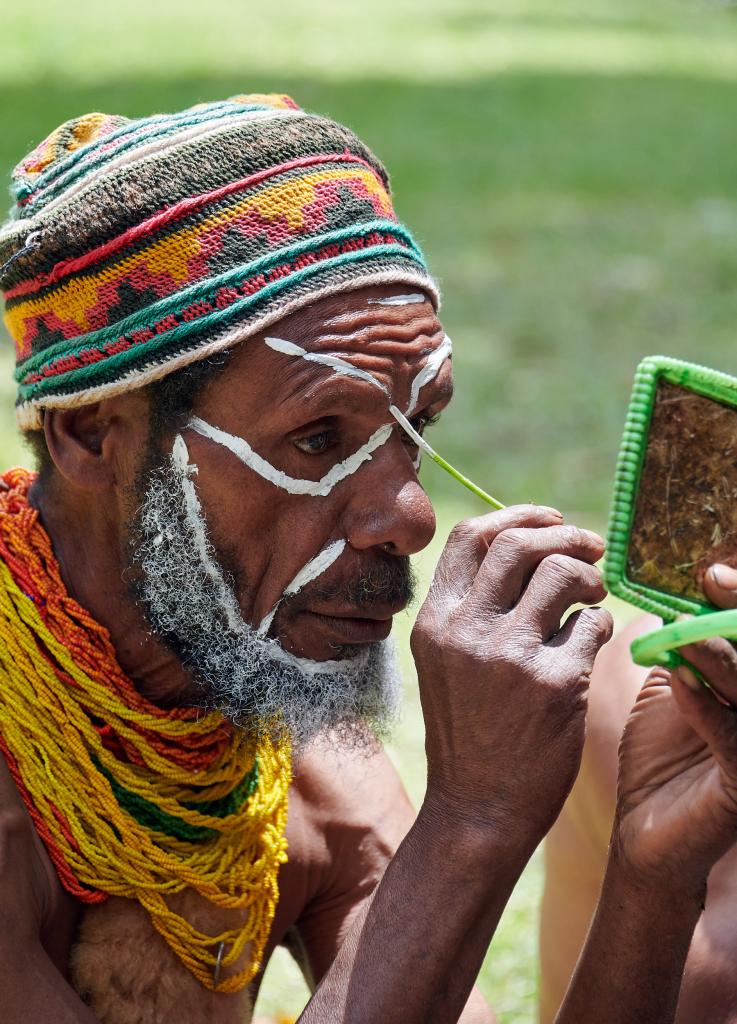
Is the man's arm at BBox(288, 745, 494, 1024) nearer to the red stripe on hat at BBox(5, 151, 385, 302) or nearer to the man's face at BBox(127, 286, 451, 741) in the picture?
the man's face at BBox(127, 286, 451, 741)

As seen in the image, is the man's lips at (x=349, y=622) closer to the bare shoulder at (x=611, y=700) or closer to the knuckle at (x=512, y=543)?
the knuckle at (x=512, y=543)

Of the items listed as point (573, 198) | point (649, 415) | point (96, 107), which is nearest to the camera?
point (649, 415)

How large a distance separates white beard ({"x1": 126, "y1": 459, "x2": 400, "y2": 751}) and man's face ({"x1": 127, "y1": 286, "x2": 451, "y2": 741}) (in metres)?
0.01

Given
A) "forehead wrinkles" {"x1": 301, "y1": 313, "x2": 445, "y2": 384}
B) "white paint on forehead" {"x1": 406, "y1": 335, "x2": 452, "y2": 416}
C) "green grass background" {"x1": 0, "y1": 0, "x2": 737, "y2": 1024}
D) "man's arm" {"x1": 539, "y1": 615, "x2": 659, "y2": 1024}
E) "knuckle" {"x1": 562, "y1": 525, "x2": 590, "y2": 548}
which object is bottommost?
"green grass background" {"x1": 0, "y1": 0, "x2": 737, "y2": 1024}

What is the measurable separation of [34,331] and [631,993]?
180cm

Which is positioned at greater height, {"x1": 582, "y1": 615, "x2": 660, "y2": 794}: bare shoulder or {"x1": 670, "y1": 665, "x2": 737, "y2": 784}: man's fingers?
{"x1": 670, "y1": 665, "x2": 737, "y2": 784}: man's fingers

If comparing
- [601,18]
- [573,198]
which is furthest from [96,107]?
[601,18]

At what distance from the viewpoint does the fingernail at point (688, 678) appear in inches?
94.5

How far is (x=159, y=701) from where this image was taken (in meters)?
3.00

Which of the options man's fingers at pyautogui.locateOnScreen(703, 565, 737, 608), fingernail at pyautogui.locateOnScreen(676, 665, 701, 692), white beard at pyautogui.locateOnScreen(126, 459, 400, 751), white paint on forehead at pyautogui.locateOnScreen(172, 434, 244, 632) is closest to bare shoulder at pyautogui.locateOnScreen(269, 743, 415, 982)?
white beard at pyautogui.locateOnScreen(126, 459, 400, 751)

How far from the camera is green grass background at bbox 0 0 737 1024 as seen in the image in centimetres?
834

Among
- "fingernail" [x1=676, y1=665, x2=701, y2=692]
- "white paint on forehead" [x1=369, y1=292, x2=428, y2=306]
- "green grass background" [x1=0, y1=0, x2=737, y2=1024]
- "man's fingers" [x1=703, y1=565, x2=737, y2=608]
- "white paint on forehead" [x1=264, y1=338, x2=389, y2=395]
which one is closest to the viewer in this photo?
"man's fingers" [x1=703, y1=565, x2=737, y2=608]

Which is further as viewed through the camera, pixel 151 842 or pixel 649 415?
pixel 151 842

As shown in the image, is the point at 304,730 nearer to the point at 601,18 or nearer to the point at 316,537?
the point at 316,537
